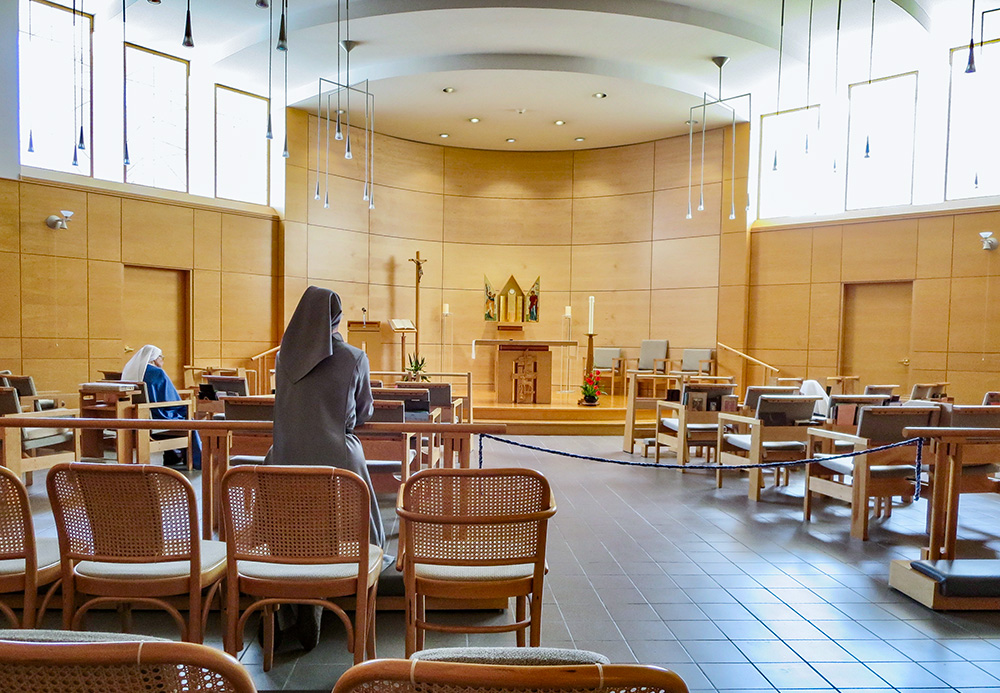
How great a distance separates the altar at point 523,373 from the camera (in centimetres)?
1008

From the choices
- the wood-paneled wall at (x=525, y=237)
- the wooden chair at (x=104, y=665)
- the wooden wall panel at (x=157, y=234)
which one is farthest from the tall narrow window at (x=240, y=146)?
the wooden chair at (x=104, y=665)

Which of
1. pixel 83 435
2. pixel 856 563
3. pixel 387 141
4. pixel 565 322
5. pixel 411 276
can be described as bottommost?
pixel 856 563

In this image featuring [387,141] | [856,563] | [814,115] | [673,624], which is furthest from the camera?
[387,141]

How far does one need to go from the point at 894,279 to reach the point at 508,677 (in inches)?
442

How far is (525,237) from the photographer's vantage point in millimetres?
13109

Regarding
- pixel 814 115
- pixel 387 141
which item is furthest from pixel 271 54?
pixel 814 115

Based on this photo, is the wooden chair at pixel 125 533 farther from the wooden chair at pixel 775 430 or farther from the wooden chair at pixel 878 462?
the wooden chair at pixel 775 430

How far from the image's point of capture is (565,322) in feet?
42.1

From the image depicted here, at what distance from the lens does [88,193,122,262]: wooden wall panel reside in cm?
916

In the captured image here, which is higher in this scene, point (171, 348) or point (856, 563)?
point (171, 348)

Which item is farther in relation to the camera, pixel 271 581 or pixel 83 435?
pixel 83 435

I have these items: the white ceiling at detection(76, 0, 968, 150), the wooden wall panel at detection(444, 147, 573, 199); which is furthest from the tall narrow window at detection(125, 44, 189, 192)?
the wooden wall panel at detection(444, 147, 573, 199)

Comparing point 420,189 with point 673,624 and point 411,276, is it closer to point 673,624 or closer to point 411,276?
point 411,276

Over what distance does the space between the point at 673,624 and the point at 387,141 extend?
1090 centimetres
